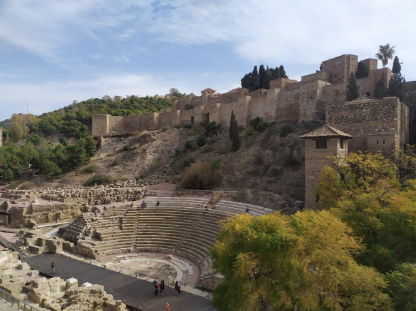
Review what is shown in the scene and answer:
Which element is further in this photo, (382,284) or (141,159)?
(141,159)

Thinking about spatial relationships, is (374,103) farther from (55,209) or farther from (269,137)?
(55,209)

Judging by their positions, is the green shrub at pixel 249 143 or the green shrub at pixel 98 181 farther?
the green shrub at pixel 98 181

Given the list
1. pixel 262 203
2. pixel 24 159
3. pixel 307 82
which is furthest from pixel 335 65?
pixel 24 159

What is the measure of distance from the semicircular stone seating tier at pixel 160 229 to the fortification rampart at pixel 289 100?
16125mm

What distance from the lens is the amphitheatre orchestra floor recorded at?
38.3ft

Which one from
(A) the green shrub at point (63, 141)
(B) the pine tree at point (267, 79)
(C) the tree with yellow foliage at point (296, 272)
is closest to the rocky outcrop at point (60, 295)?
(C) the tree with yellow foliage at point (296, 272)

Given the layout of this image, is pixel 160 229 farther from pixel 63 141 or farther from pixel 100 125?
pixel 63 141

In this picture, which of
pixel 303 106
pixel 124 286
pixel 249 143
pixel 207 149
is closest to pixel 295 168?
pixel 249 143

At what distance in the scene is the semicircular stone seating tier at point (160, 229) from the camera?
18417mm

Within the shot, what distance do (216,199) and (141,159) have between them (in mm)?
18973

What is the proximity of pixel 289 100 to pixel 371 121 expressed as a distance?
16221 millimetres

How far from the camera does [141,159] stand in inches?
1529

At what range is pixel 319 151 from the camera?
16234 mm

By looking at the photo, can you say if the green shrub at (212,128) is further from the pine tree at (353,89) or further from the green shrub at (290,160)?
the pine tree at (353,89)
